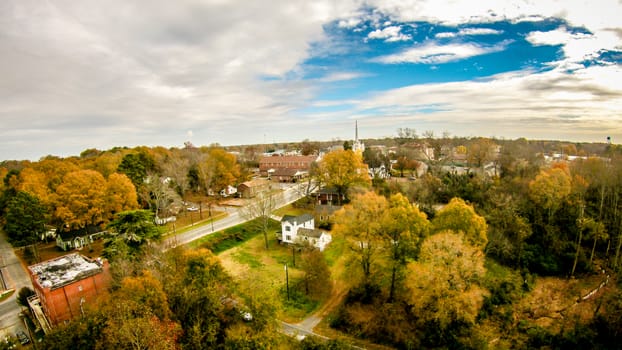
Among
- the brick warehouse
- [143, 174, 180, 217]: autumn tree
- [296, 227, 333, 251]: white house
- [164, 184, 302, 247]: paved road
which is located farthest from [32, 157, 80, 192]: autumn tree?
[296, 227, 333, 251]: white house

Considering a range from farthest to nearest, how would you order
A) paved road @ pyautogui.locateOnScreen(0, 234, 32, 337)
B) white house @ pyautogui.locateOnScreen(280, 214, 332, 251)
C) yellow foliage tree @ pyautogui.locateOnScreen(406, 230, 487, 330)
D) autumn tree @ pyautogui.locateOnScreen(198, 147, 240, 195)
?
1. autumn tree @ pyautogui.locateOnScreen(198, 147, 240, 195)
2. white house @ pyautogui.locateOnScreen(280, 214, 332, 251)
3. paved road @ pyautogui.locateOnScreen(0, 234, 32, 337)
4. yellow foliage tree @ pyautogui.locateOnScreen(406, 230, 487, 330)

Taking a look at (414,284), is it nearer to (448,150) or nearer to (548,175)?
(548,175)

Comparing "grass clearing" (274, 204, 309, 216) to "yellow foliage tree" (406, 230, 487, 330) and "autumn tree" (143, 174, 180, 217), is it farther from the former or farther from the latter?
"yellow foliage tree" (406, 230, 487, 330)

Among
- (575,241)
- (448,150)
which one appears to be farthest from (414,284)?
(448,150)

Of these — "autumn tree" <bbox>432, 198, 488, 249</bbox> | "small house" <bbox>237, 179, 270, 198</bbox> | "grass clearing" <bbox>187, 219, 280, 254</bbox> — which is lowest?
"grass clearing" <bbox>187, 219, 280, 254</bbox>

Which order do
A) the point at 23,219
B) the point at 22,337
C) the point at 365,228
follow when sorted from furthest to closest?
the point at 23,219, the point at 365,228, the point at 22,337

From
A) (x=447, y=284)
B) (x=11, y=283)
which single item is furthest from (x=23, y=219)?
(x=447, y=284)

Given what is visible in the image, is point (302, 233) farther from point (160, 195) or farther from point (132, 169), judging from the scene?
point (132, 169)
